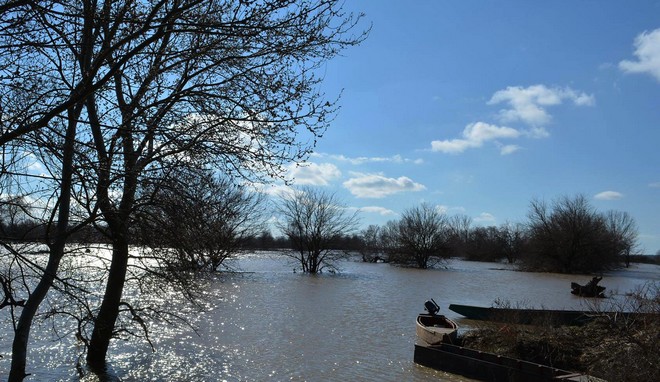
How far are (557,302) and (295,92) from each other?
91.2ft

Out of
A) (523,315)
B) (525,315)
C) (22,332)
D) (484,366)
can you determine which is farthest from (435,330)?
(22,332)

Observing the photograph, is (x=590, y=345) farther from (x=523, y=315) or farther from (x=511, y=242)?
(x=511, y=242)

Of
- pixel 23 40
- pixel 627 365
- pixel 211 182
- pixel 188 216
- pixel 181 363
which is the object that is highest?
pixel 23 40

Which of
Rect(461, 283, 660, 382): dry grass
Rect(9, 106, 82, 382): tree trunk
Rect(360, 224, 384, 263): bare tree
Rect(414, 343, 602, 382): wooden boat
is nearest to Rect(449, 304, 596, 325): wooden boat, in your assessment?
Rect(461, 283, 660, 382): dry grass

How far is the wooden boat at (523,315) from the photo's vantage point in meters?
17.2

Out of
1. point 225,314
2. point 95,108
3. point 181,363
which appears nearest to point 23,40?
point 95,108

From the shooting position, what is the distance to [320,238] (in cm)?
4662

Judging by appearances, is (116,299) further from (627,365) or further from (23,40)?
(627,365)

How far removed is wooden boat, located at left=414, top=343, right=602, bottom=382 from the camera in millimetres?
11094

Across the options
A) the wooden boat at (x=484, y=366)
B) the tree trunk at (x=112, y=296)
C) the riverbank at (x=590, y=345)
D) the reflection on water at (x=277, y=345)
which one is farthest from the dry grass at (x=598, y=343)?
the tree trunk at (x=112, y=296)

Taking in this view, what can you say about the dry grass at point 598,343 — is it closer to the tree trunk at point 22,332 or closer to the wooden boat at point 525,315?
the wooden boat at point 525,315

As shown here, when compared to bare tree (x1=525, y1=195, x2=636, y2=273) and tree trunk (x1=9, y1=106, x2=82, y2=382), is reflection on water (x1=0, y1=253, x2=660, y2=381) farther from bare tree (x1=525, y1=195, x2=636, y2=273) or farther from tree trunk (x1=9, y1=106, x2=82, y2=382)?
bare tree (x1=525, y1=195, x2=636, y2=273)

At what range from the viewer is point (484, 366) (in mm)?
12281

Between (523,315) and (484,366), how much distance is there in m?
7.26
